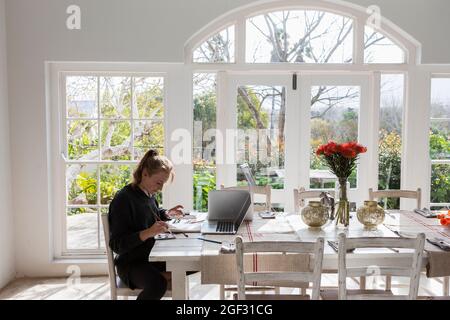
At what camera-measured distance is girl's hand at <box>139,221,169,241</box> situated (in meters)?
2.39

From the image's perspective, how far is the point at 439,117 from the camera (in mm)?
4234

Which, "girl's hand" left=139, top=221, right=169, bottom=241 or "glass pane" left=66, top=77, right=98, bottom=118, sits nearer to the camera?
"girl's hand" left=139, top=221, right=169, bottom=241

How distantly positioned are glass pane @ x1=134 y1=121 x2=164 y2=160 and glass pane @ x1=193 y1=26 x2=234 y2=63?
2.22 ft

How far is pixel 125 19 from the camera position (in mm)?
3896

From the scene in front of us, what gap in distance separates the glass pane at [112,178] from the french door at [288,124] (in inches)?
32.4

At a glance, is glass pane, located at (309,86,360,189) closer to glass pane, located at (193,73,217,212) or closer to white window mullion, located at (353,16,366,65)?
white window mullion, located at (353,16,366,65)

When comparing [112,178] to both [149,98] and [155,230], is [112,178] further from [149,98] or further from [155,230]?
[155,230]

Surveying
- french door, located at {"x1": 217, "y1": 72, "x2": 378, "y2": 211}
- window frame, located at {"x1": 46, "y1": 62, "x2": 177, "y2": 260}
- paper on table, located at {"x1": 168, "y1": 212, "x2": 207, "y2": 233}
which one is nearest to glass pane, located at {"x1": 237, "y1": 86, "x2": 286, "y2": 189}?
french door, located at {"x1": 217, "y1": 72, "x2": 378, "y2": 211}

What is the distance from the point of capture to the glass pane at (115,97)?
4094 mm

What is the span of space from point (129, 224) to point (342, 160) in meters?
1.27

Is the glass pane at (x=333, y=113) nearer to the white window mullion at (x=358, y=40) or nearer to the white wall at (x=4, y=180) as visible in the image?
the white window mullion at (x=358, y=40)

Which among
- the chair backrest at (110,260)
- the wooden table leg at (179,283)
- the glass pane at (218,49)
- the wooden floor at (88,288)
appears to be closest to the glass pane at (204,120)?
the glass pane at (218,49)

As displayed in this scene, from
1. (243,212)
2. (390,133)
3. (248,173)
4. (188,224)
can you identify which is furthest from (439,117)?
(188,224)

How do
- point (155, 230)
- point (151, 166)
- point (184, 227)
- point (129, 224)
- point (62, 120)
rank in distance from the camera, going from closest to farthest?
point (155, 230) → point (129, 224) → point (151, 166) → point (184, 227) → point (62, 120)
